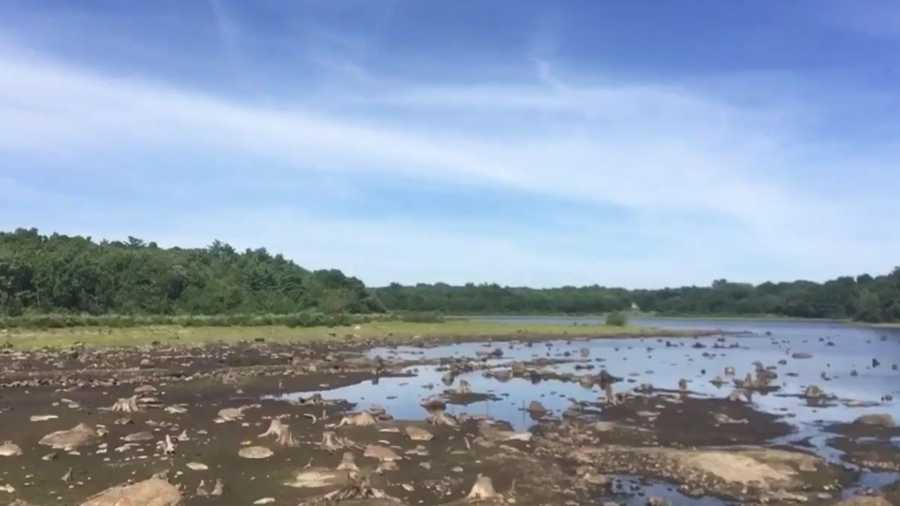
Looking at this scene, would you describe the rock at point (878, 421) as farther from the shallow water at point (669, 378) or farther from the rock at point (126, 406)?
the rock at point (126, 406)

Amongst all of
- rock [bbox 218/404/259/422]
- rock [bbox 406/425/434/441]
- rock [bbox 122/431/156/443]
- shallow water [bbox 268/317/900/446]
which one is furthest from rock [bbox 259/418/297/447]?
shallow water [bbox 268/317/900/446]

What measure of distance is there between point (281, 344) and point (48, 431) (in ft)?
157

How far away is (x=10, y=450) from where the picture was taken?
2181 cm

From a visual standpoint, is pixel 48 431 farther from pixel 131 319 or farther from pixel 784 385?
pixel 131 319

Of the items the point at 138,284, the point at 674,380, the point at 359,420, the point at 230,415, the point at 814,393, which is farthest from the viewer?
the point at 138,284

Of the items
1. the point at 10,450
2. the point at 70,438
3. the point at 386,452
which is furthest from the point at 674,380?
the point at 10,450

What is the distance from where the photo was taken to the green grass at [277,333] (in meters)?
66.0

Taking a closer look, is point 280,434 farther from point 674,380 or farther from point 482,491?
point 674,380

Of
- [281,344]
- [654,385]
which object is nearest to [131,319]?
[281,344]

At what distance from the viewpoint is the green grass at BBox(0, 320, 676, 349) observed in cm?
6600

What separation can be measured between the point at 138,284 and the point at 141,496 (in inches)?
3730

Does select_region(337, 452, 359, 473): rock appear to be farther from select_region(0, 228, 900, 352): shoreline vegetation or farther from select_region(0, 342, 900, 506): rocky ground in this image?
select_region(0, 228, 900, 352): shoreline vegetation

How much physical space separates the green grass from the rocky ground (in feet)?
95.0

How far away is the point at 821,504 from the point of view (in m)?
17.9
